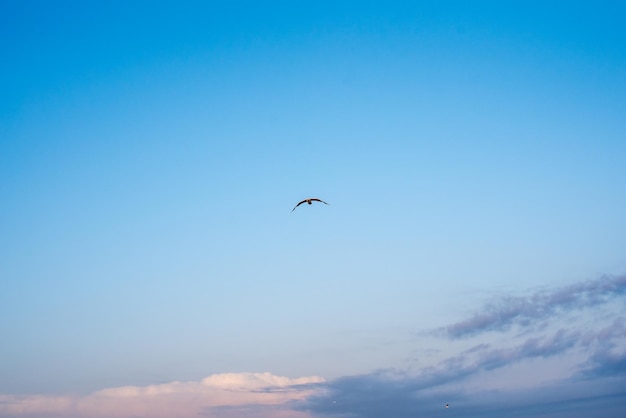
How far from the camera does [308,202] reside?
245 feet
